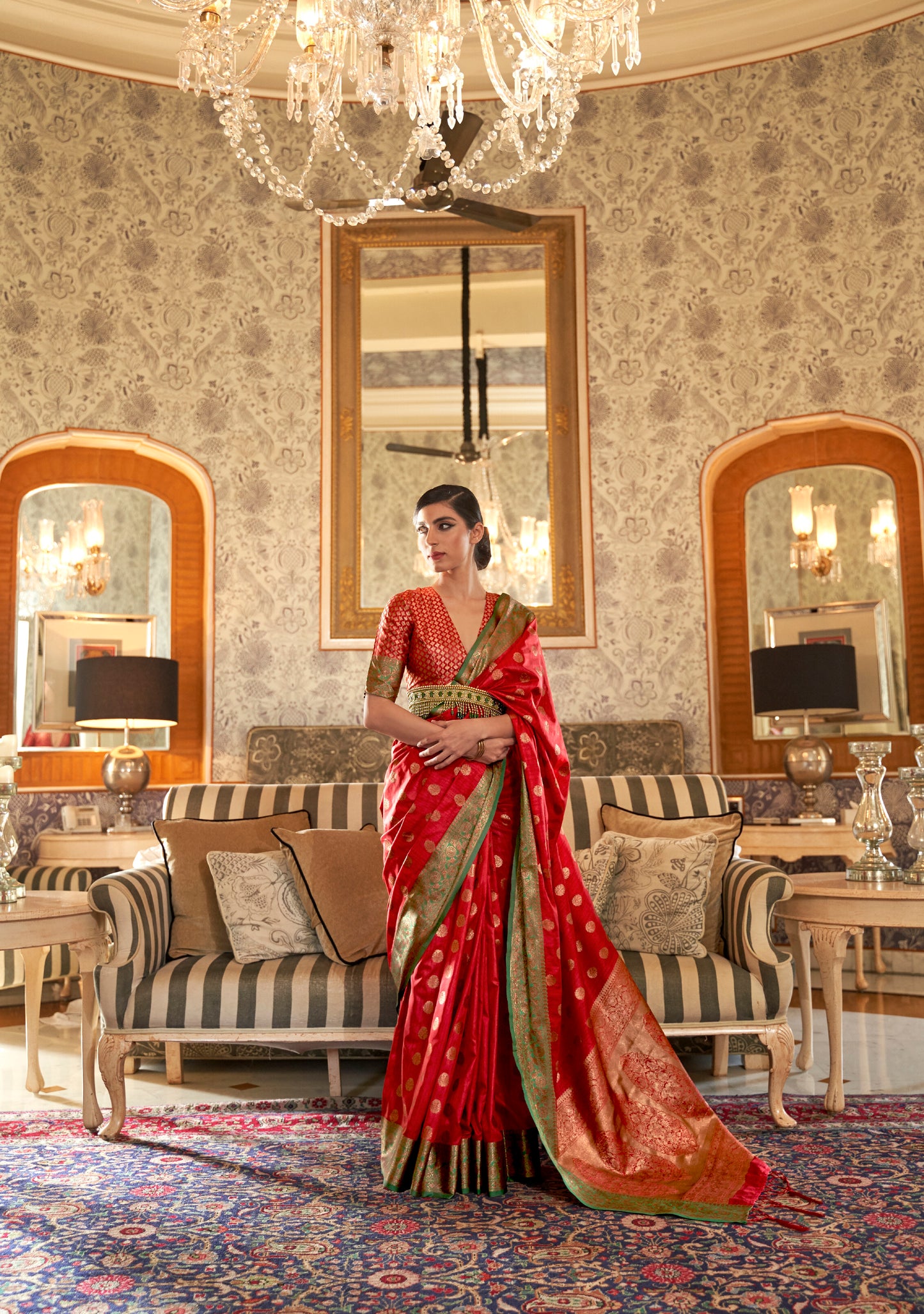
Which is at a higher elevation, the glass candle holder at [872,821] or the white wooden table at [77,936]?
the glass candle holder at [872,821]

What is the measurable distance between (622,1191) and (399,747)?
1042mm

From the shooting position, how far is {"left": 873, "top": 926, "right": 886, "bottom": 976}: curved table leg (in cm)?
498

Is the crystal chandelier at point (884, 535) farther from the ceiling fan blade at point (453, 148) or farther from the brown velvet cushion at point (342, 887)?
the brown velvet cushion at point (342, 887)

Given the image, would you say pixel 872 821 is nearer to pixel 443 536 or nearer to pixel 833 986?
pixel 833 986

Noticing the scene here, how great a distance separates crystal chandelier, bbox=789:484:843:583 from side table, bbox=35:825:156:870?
10.8ft

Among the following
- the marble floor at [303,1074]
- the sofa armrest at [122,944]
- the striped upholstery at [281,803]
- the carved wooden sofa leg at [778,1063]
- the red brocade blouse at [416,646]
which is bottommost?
the marble floor at [303,1074]

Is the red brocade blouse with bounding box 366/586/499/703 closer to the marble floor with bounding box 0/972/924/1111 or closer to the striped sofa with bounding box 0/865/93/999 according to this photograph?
the marble floor with bounding box 0/972/924/1111

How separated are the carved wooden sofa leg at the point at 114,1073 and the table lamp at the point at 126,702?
78.5 inches

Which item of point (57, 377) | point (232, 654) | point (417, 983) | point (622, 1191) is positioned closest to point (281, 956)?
point (417, 983)

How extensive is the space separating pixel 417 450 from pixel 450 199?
143 cm

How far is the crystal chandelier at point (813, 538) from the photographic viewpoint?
550 cm

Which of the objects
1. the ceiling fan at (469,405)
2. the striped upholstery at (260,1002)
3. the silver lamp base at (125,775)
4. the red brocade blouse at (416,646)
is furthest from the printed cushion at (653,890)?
the ceiling fan at (469,405)

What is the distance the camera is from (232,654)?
5332 mm

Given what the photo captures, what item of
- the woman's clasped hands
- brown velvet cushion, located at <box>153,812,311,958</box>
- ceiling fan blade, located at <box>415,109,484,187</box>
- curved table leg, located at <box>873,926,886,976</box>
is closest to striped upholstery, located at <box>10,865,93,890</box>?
brown velvet cushion, located at <box>153,812,311,958</box>
